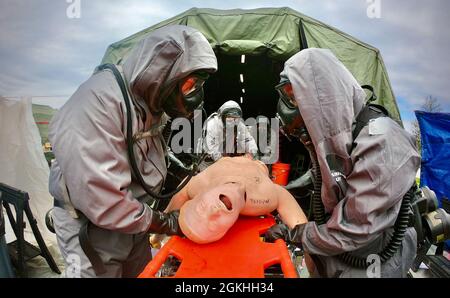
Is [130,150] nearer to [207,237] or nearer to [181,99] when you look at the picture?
[181,99]

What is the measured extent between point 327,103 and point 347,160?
342 mm

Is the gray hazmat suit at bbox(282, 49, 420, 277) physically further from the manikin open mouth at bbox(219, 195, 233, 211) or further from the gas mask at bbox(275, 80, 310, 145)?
the manikin open mouth at bbox(219, 195, 233, 211)

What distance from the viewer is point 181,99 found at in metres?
1.79

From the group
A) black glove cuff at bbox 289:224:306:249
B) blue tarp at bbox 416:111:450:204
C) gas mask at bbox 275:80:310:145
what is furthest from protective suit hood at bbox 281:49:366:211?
blue tarp at bbox 416:111:450:204

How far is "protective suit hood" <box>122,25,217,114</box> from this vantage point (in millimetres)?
1608

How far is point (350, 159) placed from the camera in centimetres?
156

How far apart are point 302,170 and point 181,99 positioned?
5.87 metres

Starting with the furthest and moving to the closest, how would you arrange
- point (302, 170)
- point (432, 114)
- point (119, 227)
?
point (302, 170) → point (432, 114) → point (119, 227)

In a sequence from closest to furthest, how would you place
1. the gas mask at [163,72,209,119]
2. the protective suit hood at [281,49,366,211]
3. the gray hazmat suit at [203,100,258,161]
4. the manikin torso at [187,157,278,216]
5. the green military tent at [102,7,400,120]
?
the protective suit hood at [281,49,366,211] → the gas mask at [163,72,209,119] → the manikin torso at [187,157,278,216] → the green military tent at [102,7,400,120] → the gray hazmat suit at [203,100,258,161]

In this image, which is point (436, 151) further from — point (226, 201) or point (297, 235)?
point (226, 201)

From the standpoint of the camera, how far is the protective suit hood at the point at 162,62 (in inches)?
63.3

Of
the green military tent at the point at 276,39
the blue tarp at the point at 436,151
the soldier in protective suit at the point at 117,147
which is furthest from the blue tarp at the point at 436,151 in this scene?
the soldier in protective suit at the point at 117,147

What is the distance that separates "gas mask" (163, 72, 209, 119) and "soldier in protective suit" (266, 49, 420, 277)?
1.80 ft
